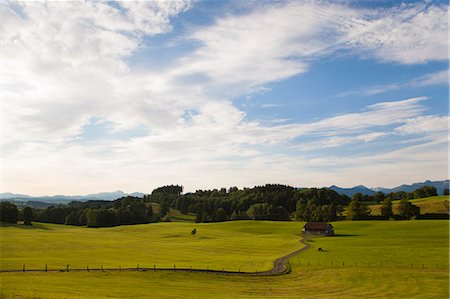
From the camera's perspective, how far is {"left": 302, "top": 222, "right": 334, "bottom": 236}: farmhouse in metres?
129

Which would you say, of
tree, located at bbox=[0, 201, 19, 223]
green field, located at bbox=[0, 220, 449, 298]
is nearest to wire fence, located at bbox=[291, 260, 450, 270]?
green field, located at bbox=[0, 220, 449, 298]

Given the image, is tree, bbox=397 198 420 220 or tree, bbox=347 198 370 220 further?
tree, bbox=347 198 370 220

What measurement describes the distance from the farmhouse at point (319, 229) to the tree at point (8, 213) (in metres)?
118

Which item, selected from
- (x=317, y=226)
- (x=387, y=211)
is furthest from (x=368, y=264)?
(x=387, y=211)

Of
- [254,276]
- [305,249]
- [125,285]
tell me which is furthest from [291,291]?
[305,249]

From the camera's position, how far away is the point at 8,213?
512 feet

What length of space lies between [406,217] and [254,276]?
372 ft

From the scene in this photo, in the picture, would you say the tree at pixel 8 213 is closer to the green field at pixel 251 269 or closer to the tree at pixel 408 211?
the green field at pixel 251 269

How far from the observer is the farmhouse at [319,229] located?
422 feet

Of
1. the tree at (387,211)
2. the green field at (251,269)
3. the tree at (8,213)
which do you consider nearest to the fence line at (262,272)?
the green field at (251,269)

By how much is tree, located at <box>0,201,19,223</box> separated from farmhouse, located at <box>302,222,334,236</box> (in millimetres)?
117699

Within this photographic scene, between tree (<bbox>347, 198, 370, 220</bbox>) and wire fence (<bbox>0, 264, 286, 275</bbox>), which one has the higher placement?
tree (<bbox>347, 198, 370, 220</bbox>)

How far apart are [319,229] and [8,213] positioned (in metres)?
124

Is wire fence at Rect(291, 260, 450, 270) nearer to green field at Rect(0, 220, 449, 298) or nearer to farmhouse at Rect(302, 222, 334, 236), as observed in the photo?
green field at Rect(0, 220, 449, 298)
